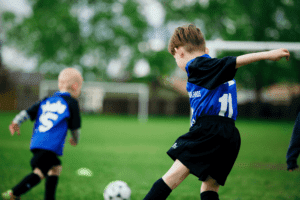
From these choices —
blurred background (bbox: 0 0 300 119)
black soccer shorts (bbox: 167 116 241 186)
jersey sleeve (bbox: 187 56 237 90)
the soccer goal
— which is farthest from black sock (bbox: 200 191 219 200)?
blurred background (bbox: 0 0 300 119)

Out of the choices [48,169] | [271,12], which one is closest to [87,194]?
[48,169]

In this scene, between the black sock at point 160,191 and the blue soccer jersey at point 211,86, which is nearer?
the blue soccer jersey at point 211,86

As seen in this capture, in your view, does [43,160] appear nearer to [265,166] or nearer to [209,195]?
[209,195]

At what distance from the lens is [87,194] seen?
327cm

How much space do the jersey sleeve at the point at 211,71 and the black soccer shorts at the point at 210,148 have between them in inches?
10.2

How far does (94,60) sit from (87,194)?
93.7 feet

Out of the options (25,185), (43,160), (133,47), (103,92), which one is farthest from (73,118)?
(103,92)

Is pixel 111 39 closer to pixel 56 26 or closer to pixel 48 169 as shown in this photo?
pixel 56 26

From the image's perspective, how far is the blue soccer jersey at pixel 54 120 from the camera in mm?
2551

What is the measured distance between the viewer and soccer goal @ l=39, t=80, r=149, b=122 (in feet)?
88.1

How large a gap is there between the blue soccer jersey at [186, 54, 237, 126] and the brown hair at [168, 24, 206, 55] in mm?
94

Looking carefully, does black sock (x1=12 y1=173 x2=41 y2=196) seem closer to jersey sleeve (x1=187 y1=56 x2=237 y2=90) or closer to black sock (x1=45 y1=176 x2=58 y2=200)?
black sock (x1=45 y1=176 x2=58 y2=200)

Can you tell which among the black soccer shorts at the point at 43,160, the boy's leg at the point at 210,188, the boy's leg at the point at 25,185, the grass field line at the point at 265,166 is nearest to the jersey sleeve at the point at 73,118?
the black soccer shorts at the point at 43,160

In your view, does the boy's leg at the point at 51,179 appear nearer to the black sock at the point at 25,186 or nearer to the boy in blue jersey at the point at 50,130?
the boy in blue jersey at the point at 50,130
